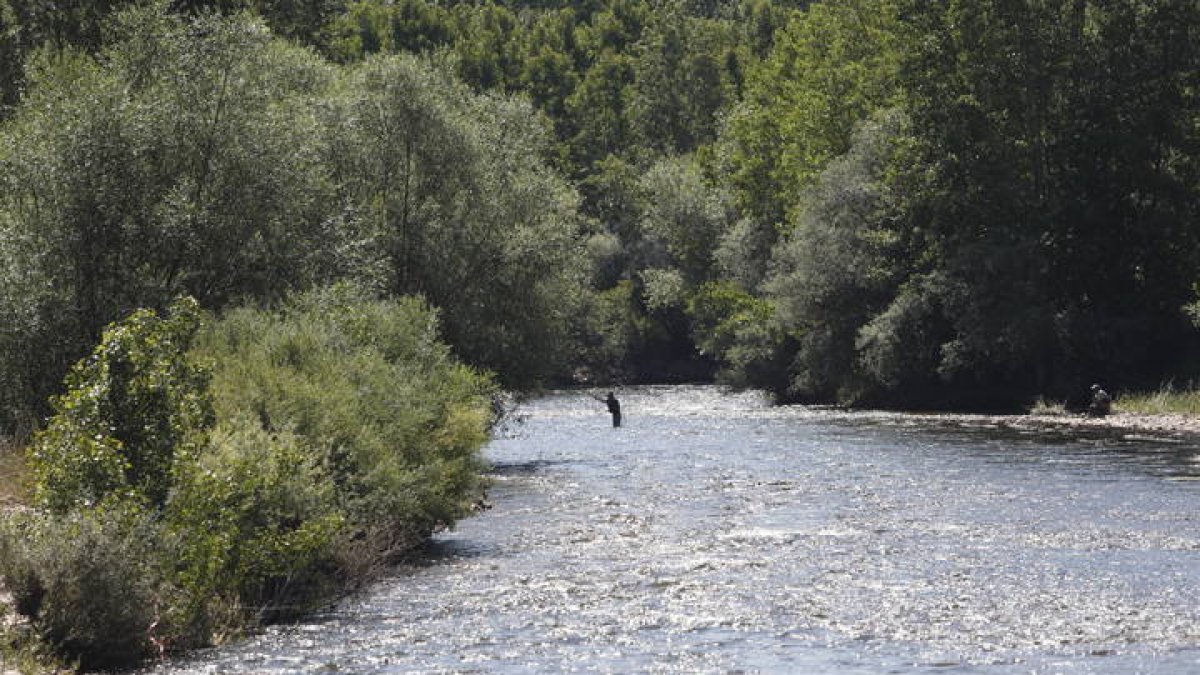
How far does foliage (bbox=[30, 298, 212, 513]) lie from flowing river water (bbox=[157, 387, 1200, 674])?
3.00 metres

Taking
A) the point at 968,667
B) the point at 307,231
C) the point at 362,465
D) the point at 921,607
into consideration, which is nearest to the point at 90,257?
the point at 307,231

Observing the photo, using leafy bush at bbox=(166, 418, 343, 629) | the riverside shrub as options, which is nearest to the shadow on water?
the riverside shrub

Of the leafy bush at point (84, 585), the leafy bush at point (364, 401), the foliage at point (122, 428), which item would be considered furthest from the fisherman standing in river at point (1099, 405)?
the leafy bush at point (84, 585)

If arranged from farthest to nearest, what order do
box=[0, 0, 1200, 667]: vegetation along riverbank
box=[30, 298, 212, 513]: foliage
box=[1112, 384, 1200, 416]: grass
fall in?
1. box=[1112, 384, 1200, 416]: grass
2. box=[0, 0, 1200, 667]: vegetation along riverbank
3. box=[30, 298, 212, 513]: foliage

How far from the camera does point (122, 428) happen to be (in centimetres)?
2383

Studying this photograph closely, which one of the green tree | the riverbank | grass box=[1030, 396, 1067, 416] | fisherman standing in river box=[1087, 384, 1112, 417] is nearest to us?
the green tree

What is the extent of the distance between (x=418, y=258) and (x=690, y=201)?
5547 cm

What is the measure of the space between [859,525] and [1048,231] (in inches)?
1659

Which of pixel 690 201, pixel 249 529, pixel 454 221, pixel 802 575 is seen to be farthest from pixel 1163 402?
pixel 249 529

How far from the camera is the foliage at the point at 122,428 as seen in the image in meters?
22.8

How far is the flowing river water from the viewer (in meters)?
22.3

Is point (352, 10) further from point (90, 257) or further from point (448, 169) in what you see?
point (90, 257)

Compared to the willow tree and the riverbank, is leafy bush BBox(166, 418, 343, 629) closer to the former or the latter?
the willow tree

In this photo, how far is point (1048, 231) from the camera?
72.9 m
